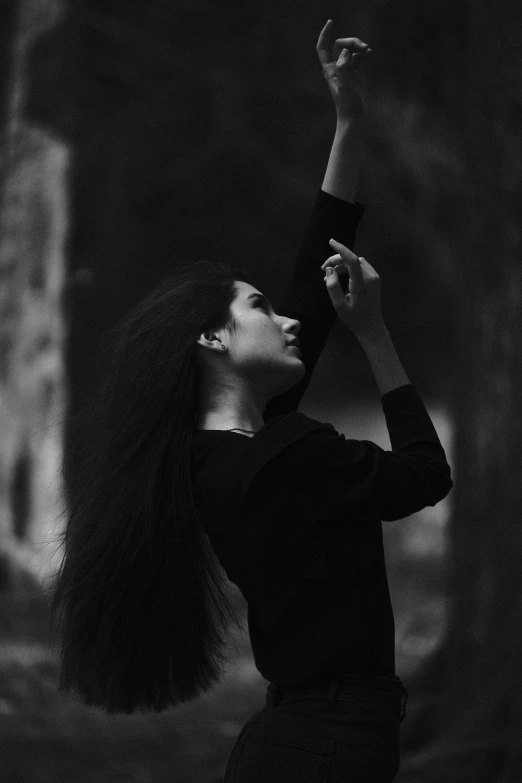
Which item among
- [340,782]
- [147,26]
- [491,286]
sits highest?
[147,26]

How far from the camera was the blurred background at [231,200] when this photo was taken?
2.92 meters

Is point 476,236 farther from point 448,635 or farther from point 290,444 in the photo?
point 290,444

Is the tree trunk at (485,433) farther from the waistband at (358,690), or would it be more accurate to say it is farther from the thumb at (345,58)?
the waistband at (358,690)

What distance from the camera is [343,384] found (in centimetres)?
311

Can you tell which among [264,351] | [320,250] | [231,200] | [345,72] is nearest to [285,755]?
[264,351]

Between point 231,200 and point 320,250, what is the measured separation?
1772 mm

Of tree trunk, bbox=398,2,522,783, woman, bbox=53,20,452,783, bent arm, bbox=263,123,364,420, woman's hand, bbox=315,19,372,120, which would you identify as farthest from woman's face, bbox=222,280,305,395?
tree trunk, bbox=398,2,522,783

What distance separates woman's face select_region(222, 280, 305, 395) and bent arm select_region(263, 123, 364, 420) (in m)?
0.12

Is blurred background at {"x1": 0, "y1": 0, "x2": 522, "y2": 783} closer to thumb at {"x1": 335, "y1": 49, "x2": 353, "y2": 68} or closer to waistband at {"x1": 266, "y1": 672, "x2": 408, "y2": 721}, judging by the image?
thumb at {"x1": 335, "y1": 49, "x2": 353, "y2": 68}

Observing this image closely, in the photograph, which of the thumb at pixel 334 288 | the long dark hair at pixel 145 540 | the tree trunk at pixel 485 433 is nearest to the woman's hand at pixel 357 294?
the thumb at pixel 334 288

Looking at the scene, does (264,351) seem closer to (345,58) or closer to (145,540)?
(145,540)

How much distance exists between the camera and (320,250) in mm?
1374

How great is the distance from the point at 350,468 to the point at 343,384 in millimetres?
2042

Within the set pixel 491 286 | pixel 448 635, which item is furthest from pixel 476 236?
pixel 448 635
